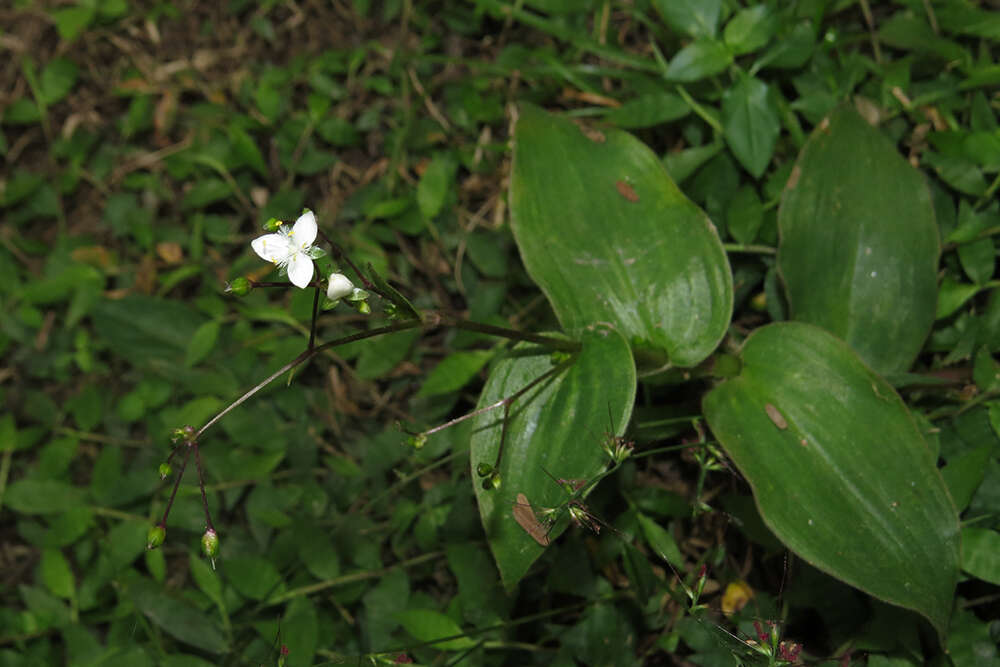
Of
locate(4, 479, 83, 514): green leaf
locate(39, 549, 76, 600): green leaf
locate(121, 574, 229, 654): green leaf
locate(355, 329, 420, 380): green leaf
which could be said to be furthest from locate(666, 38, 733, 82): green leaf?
locate(39, 549, 76, 600): green leaf

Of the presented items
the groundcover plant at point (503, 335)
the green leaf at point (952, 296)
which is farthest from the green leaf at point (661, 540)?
the green leaf at point (952, 296)

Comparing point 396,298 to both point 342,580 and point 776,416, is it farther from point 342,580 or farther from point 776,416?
point 342,580

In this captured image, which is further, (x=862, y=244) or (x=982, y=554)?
(x=862, y=244)

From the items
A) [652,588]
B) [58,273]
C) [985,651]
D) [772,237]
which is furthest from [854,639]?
[58,273]

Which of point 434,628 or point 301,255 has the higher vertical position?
point 301,255

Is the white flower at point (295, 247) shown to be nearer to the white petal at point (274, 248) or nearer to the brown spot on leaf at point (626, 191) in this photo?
the white petal at point (274, 248)

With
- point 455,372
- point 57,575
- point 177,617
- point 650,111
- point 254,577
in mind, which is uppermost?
point 650,111

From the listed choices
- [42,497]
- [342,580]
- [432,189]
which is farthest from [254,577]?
[432,189]
